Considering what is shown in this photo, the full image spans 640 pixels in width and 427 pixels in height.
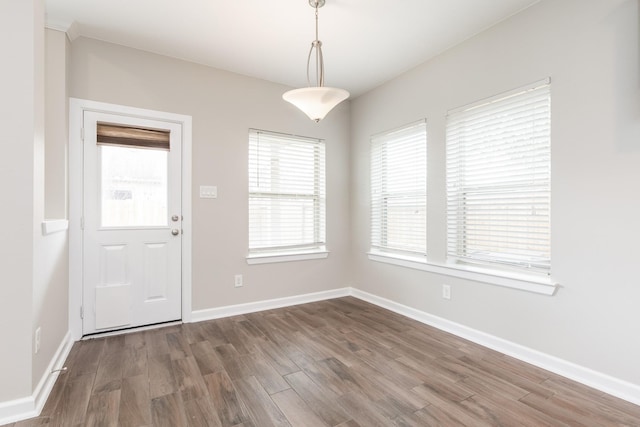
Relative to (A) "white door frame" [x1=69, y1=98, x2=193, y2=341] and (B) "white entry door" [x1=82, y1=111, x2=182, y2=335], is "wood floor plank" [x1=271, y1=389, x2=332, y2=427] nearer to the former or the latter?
(B) "white entry door" [x1=82, y1=111, x2=182, y2=335]

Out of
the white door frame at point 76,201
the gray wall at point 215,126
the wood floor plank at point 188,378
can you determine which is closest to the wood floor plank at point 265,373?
the wood floor plank at point 188,378

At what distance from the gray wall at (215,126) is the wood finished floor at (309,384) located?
2.38 feet

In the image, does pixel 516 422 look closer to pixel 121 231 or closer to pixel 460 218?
pixel 460 218

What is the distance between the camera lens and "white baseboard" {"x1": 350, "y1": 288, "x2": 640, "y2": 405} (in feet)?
6.21

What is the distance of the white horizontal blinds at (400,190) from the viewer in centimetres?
330

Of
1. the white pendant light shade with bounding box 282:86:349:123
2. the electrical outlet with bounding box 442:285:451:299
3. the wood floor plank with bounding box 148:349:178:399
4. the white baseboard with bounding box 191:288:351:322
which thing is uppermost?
the white pendant light shade with bounding box 282:86:349:123

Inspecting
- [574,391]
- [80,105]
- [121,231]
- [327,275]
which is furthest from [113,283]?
[574,391]

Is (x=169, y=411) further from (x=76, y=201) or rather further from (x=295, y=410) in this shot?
(x=76, y=201)

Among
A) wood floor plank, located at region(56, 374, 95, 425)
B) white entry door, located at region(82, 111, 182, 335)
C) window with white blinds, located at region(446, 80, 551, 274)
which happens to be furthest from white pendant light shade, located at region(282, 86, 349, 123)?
wood floor plank, located at region(56, 374, 95, 425)

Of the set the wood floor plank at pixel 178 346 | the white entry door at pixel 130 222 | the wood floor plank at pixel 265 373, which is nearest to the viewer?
the wood floor plank at pixel 265 373

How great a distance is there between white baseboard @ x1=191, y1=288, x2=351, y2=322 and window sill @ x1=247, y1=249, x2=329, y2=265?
47cm

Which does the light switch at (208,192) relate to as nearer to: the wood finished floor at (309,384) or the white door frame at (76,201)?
the white door frame at (76,201)

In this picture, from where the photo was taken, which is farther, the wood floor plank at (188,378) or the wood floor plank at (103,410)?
the wood floor plank at (188,378)

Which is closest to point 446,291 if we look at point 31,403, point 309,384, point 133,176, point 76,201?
point 309,384
